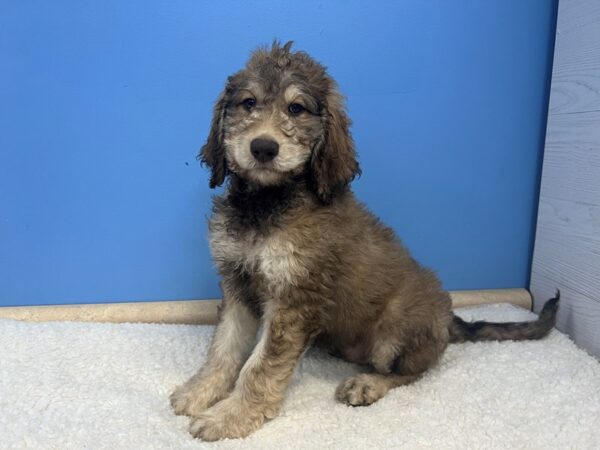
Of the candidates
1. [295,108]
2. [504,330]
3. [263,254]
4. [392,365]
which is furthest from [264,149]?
[504,330]

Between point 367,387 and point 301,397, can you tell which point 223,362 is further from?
point 367,387

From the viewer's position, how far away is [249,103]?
2281mm

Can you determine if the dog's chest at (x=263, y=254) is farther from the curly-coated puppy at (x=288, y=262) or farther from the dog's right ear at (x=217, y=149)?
the dog's right ear at (x=217, y=149)

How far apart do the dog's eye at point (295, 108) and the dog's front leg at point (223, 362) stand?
3.29 feet

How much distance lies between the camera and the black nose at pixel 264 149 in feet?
6.75

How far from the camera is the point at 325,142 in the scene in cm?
230

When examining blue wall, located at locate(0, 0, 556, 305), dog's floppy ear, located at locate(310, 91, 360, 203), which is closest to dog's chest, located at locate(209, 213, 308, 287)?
dog's floppy ear, located at locate(310, 91, 360, 203)

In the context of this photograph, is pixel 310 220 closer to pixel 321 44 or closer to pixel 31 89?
pixel 321 44

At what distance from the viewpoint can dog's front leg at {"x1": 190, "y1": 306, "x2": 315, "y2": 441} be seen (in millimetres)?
2221

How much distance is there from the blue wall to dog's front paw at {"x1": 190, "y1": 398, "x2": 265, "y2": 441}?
1297 millimetres

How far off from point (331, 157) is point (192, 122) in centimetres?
128

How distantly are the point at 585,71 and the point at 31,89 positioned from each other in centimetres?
349

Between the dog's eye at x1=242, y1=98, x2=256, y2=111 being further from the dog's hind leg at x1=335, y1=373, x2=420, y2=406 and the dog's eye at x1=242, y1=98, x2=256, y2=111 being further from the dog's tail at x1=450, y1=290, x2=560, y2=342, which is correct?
the dog's tail at x1=450, y1=290, x2=560, y2=342

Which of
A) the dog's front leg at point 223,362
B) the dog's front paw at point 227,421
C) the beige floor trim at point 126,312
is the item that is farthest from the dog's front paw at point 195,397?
the beige floor trim at point 126,312
